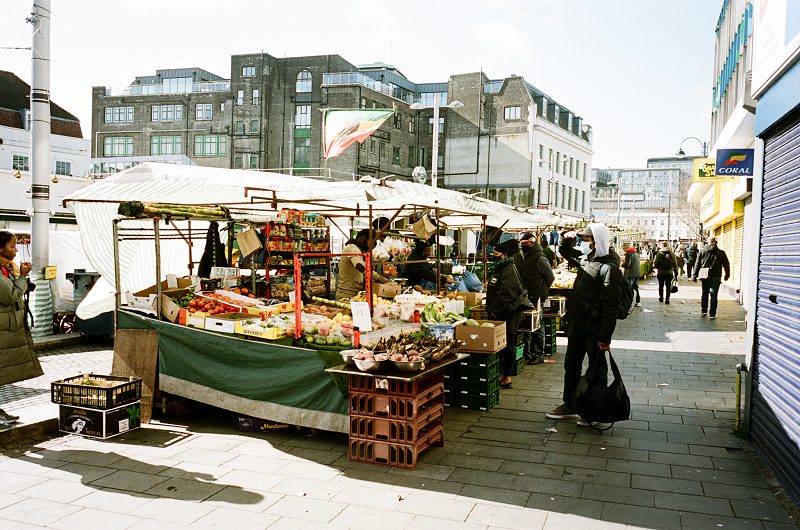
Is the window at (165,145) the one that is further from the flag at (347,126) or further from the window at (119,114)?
the flag at (347,126)

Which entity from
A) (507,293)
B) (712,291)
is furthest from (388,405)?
(712,291)

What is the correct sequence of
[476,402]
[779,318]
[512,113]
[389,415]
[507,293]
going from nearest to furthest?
[779,318] → [389,415] → [476,402] → [507,293] → [512,113]

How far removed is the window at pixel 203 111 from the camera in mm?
55000

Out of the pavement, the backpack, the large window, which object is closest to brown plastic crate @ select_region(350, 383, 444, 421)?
the pavement

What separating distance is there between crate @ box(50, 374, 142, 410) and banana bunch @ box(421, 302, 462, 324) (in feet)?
11.7

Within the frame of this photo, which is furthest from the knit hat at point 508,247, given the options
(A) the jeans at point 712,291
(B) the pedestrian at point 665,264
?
(B) the pedestrian at point 665,264

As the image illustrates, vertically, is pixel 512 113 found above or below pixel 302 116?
above

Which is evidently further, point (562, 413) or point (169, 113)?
point (169, 113)

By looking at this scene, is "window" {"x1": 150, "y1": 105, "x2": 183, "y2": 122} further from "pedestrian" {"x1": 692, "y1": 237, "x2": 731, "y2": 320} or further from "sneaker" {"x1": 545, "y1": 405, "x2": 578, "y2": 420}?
"sneaker" {"x1": 545, "y1": 405, "x2": 578, "y2": 420}

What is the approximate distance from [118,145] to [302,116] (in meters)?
18.1

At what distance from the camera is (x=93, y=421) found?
635cm

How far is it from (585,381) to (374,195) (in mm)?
3133

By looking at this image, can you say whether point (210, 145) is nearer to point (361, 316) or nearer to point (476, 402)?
point (476, 402)

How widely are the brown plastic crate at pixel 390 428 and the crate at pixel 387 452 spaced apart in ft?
0.15
